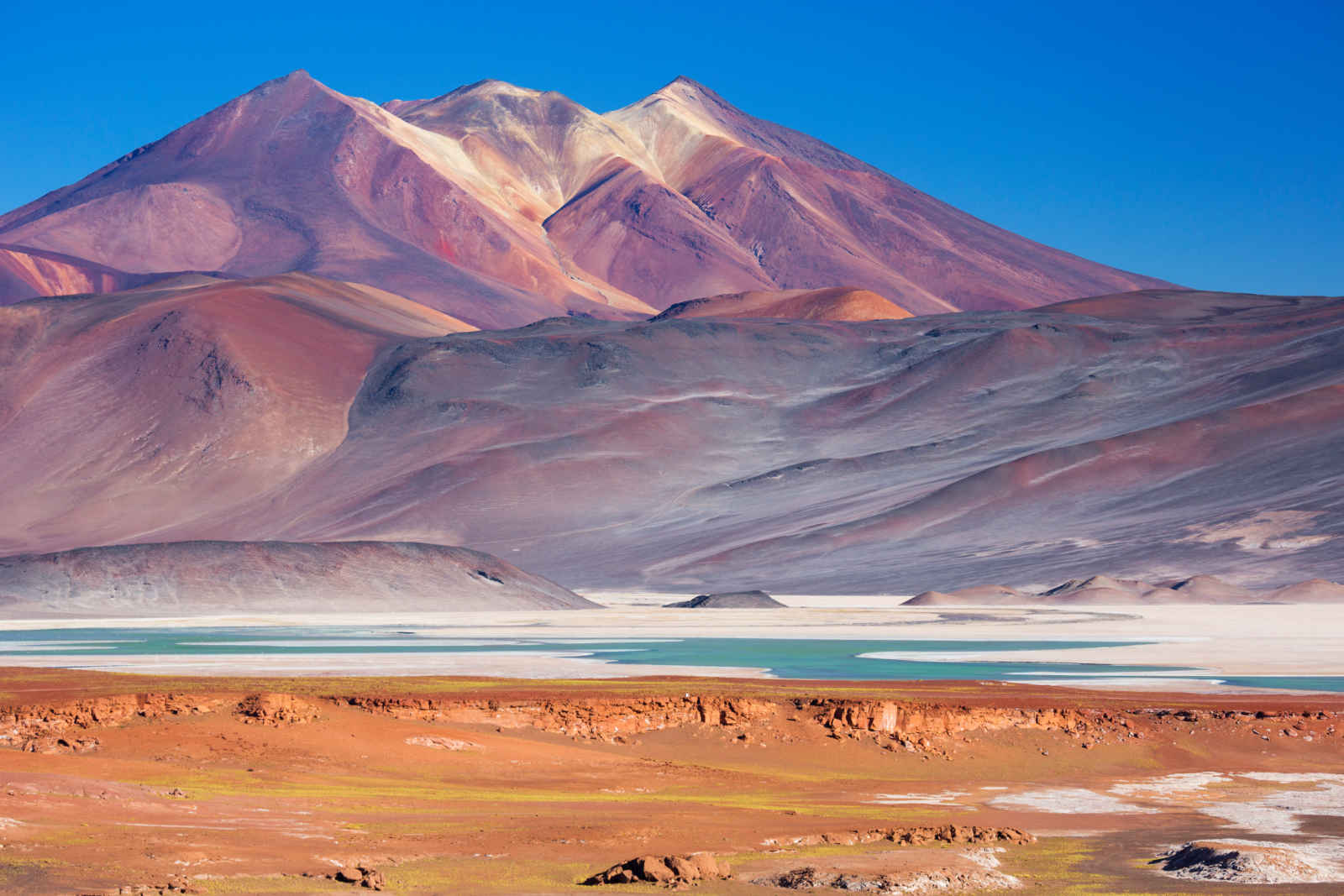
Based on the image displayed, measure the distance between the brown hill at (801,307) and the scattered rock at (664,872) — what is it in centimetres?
16357

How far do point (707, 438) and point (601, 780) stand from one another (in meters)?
119

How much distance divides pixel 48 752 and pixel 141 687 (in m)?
6.90

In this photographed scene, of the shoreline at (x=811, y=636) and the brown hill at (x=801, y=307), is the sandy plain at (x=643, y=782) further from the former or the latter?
the brown hill at (x=801, y=307)

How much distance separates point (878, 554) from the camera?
344 ft

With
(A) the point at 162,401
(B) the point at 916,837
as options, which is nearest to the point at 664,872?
(B) the point at 916,837

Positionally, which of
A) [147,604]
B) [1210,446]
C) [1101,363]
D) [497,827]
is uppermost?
[1101,363]

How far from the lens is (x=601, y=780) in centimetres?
2141

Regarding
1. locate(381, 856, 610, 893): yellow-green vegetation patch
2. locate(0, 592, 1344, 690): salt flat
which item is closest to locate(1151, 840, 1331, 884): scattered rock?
locate(381, 856, 610, 893): yellow-green vegetation patch

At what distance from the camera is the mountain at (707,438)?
106m

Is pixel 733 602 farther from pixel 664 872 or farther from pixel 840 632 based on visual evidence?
pixel 664 872

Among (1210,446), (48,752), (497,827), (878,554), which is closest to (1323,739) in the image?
(497,827)

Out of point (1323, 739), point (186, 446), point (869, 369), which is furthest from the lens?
point (869, 369)

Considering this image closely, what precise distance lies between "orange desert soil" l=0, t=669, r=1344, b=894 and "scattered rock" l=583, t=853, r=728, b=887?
9cm

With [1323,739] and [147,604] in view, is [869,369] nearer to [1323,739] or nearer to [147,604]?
[147,604]
